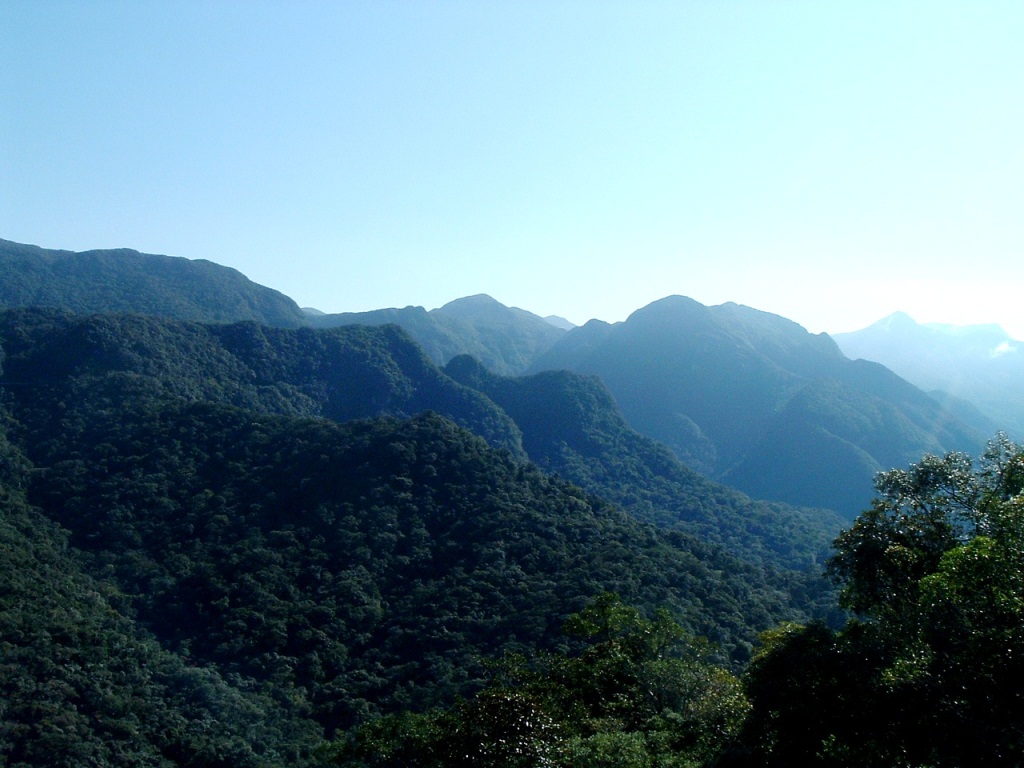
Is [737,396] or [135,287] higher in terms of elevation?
[135,287]

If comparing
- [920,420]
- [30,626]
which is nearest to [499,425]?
[30,626]

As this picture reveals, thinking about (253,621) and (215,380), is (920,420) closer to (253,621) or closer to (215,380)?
(215,380)

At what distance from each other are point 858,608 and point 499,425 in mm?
97519

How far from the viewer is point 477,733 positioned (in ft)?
52.5

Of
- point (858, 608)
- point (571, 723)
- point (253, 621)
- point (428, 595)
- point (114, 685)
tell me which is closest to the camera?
point (571, 723)

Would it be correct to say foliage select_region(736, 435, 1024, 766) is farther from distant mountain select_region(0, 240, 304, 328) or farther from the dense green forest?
distant mountain select_region(0, 240, 304, 328)

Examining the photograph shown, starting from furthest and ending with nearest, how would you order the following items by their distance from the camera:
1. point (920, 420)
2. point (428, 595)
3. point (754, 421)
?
point (754, 421), point (920, 420), point (428, 595)

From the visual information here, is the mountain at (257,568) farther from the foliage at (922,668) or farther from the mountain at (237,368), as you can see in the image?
the foliage at (922,668)

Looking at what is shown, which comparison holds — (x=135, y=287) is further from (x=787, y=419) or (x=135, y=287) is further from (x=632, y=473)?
(x=787, y=419)

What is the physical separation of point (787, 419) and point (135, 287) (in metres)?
147

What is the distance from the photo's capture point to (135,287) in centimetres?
14962

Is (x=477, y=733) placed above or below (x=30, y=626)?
above

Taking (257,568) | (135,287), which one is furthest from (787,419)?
(135,287)

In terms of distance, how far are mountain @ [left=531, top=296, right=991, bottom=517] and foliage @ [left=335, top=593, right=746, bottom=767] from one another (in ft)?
402
